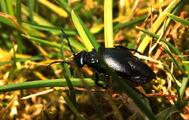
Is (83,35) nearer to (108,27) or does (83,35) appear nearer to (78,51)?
(108,27)

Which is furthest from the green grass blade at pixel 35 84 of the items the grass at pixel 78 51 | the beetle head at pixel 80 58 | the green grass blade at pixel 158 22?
the green grass blade at pixel 158 22

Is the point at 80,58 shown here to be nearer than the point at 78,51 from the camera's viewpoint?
Yes

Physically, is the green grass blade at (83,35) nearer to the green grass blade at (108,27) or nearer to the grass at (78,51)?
the grass at (78,51)

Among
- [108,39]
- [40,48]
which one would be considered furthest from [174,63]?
[40,48]

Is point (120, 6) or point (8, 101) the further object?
point (120, 6)

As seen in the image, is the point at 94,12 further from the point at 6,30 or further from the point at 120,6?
the point at 6,30

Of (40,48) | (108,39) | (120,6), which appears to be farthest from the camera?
(120,6)

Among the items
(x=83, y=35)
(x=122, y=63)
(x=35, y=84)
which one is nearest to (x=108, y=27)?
(x=83, y=35)

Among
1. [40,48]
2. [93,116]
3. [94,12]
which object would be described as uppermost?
[94,12]

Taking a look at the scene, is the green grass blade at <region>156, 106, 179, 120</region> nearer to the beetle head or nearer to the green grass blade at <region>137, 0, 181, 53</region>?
the green grass blade at <region>137, 0, 181, 53</region>
